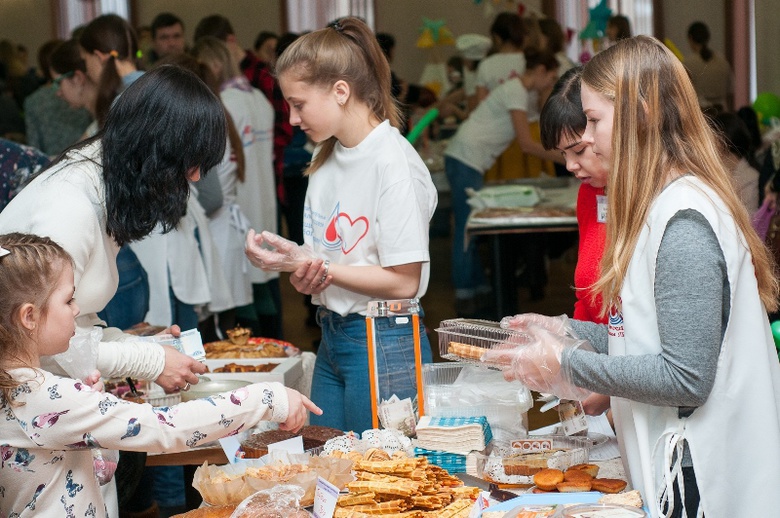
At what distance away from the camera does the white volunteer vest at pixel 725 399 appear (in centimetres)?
165

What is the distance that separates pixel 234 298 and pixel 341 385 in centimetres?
250

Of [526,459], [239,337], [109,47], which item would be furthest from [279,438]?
[109,47]

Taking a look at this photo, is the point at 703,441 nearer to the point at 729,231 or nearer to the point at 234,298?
the point at 729,231

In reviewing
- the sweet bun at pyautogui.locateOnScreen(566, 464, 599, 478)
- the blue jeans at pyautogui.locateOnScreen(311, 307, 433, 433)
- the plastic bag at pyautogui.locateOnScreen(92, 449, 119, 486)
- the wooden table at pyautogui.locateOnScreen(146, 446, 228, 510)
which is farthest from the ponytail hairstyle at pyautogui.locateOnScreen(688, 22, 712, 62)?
the plastic bag at pyautogui.locateOnScreen(92, 449, 119, 486)

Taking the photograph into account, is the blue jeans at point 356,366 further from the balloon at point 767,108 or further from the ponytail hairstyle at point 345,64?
the balloon at point 767,108

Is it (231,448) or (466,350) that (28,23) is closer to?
(231,448)

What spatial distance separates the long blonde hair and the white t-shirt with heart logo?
872mm

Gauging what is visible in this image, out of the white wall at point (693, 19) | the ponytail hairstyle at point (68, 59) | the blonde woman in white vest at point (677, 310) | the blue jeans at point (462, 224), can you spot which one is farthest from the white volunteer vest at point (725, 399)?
the white wall at point (693, 19)

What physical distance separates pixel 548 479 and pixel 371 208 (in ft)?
3.00

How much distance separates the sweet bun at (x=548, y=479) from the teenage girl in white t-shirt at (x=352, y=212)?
1.91 ft

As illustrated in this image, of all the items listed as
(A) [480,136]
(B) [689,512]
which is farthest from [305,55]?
(A) [480,136]

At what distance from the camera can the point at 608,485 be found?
6.27 ft

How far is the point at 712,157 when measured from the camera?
1.71m

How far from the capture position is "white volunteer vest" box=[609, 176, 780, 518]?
1652 mm
